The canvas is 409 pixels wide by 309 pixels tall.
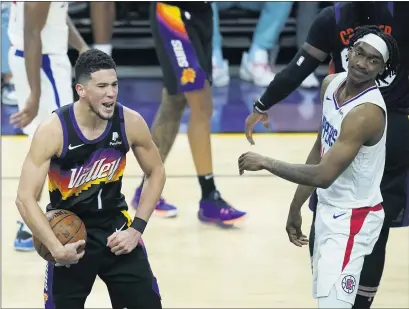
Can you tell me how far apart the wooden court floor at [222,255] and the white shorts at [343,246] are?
1.21 meters

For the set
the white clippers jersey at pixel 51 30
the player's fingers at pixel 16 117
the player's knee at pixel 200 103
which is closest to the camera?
the player's fingers at pixel 16 117

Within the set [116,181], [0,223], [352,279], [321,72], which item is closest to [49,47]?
A: [0,223]

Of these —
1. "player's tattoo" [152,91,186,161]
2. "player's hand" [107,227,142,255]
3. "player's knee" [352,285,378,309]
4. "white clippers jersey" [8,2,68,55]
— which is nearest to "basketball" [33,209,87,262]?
"player's hand" [107,227,142,255]

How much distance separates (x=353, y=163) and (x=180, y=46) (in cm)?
245

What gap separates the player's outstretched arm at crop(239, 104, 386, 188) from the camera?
3975 mm

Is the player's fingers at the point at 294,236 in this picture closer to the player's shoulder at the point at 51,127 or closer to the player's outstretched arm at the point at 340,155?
the player's outstretched arm at the point at 340,155

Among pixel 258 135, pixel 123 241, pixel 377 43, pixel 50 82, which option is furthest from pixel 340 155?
pixel 258 135

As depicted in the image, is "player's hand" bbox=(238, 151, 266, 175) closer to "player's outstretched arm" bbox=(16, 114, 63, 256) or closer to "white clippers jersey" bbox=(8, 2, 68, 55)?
"player's outstretched arm" bbox=(16, 114, 63, 256)

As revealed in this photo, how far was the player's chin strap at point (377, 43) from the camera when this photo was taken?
158 inches

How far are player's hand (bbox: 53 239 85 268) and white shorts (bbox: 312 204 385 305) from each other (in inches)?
40.9

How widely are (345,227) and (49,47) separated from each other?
2.69 meters

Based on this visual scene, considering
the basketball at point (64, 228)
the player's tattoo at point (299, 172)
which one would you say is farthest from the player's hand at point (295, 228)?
the basketball at point (64, 228)

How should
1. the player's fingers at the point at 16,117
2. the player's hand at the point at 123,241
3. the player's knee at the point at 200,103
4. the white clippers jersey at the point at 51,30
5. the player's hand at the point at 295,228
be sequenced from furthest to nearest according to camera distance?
1. the player's knee at the point at 200,103
2. the white clippers jersey at the point at 51,30
3. the player's fingers at the point at 16,117
4. the player's hand at the point at 295,228
5. the player's hand at the point at 123,241

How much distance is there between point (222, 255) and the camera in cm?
604
